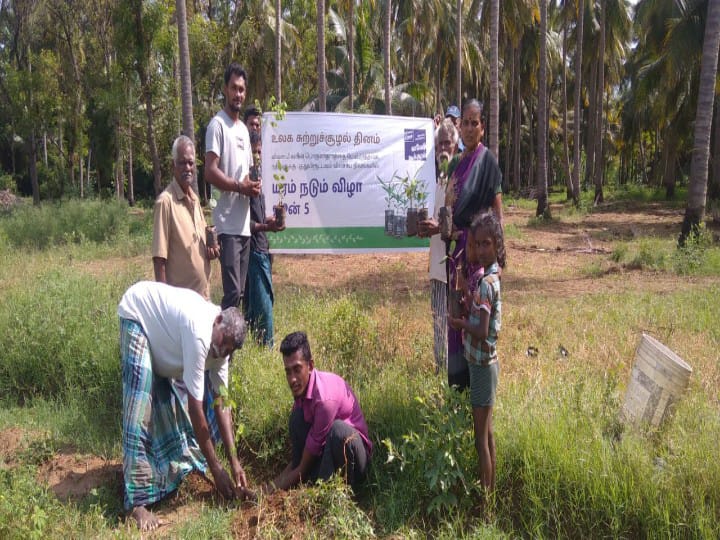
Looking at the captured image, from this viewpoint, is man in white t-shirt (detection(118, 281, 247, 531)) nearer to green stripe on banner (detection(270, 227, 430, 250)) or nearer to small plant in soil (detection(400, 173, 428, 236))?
small plant in soil (detection(400, 173, 428, 236))

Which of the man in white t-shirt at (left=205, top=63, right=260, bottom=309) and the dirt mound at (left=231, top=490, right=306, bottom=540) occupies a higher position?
the man in white t-shirt at (left=205, top=63, right=260, bottom=309)

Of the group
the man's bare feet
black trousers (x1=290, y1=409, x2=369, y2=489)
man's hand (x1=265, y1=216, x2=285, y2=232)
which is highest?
man's hand (x1=265, y1=216, x2=285, y2=232)

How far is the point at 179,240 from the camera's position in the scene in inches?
165

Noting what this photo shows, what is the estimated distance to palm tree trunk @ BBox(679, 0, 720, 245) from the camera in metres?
10.4

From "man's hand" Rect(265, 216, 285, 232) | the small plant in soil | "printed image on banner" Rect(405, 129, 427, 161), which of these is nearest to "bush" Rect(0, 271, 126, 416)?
"man's hand" Rect(265, 216, 285, 232)

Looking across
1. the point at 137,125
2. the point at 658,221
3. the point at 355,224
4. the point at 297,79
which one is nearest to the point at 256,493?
the point at 355,224

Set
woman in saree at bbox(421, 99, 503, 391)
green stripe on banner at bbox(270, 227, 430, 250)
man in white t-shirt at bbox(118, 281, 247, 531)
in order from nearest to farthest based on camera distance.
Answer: man in white t-shirt at bbox(118, 281, 247, 531) < woman in saree at bbox(421, 99, 503, 391) < green stripe on banner at bbox(270, 227, 430, 250)

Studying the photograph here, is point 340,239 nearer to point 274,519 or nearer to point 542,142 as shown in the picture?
point 274,519

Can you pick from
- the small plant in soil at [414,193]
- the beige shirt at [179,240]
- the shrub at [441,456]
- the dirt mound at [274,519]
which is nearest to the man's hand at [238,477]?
the dirt mound at [274,519]

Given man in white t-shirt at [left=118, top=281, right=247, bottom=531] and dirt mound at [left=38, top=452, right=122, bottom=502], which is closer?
man in white t-shirt at [left=118, top=281, right=247, bottom=531]

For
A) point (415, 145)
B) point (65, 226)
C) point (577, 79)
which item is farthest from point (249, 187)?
point (577, 79)

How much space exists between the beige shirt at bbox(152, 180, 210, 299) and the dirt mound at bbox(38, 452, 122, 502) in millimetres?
1304

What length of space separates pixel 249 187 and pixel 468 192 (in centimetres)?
175

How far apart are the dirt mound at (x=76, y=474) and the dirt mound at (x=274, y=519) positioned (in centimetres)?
97
